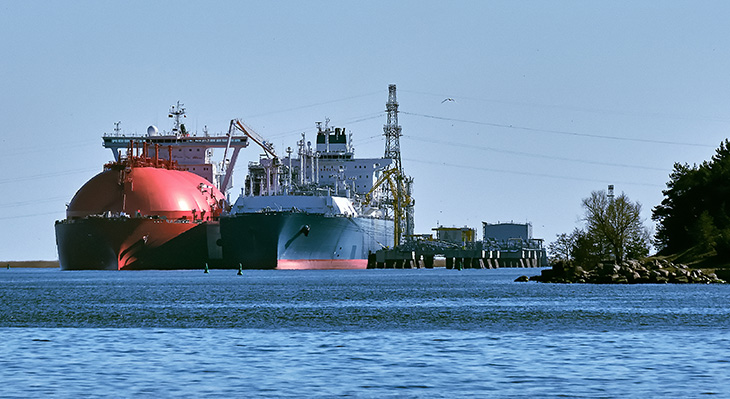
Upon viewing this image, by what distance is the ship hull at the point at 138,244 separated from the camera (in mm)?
107188

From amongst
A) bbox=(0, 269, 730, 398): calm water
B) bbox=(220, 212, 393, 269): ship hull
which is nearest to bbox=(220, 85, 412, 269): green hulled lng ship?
bbox=(220, 212, 393, 269): ship hull

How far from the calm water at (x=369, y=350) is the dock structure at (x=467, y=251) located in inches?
3393

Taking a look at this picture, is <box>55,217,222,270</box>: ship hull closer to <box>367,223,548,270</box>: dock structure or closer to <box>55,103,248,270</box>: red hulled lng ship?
<box>55,103,248,270</box>: red hulled lng ship

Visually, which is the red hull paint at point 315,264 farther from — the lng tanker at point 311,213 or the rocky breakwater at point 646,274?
the rocky breakwater at point 646,274

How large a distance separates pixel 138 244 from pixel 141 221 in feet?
8.03

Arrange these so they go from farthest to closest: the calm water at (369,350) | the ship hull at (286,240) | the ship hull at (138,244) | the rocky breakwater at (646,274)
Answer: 1. the ship hull at (138,244)
2. the ship hull at (286,240)
3. the rocky breakwater at (646,274)
4. the calm water at (369,350)

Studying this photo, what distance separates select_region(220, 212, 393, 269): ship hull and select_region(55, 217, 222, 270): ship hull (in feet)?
8.77

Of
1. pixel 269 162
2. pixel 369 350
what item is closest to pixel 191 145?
A: pixel 269 162

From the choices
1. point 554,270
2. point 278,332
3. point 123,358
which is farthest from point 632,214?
point 123,358

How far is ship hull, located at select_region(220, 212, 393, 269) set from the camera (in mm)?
104438

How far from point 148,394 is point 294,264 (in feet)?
293

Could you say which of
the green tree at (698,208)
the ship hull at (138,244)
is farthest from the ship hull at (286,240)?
the green tree at (698,208)

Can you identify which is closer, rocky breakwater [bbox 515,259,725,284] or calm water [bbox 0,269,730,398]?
calm water [bbox 0,269,730,398]

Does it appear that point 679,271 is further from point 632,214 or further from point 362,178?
point 362,178
